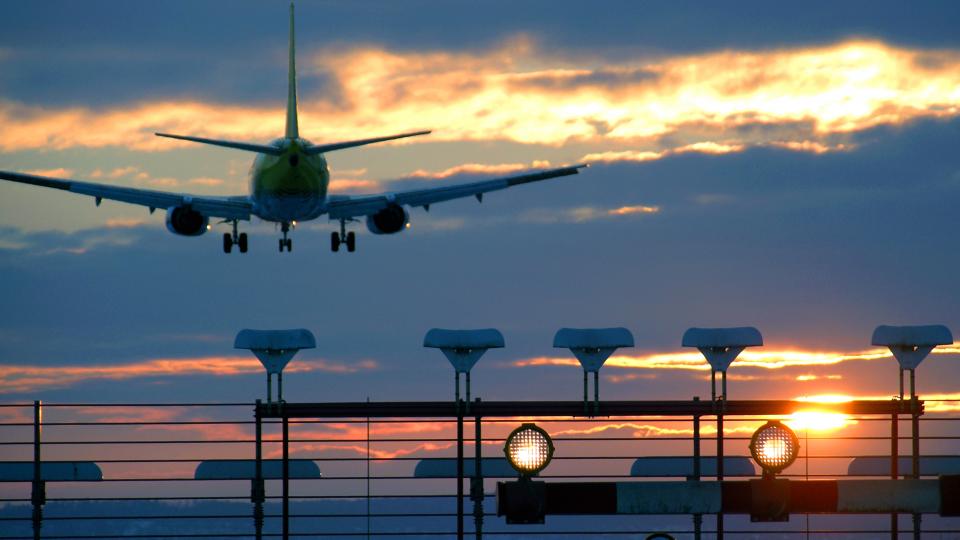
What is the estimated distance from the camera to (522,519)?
1162cm

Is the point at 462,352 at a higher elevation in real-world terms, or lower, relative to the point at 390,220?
lower

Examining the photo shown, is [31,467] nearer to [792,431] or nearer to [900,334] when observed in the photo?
[900,334]

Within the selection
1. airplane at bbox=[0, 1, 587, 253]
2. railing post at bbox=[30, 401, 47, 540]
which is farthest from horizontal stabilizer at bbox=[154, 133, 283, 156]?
railing post at bbox=[30, 401, 47, 540]

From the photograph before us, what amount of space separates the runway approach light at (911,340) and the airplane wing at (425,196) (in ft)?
194

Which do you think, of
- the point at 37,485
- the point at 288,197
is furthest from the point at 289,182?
the point at 37,485

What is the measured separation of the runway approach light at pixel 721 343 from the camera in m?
20.4

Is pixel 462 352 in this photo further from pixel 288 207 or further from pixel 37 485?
pixel 288 207

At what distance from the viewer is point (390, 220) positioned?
78688mm

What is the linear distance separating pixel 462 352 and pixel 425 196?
62.0 meters

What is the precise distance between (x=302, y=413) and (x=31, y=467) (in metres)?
7.12

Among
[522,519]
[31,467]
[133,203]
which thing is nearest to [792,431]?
[522,519]

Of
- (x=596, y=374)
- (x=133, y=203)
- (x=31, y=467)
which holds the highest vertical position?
(x=133, y=203)

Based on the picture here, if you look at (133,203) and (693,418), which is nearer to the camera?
(693,418)

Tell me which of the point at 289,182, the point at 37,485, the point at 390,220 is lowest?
the point at 37,485
